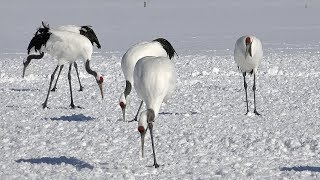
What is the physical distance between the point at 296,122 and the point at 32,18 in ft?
150

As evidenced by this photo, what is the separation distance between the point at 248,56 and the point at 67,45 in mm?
3748

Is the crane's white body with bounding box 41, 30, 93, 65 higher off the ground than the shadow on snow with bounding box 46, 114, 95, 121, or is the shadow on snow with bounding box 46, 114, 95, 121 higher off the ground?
the crane's white body with bounding box 41, 30, 93, 65

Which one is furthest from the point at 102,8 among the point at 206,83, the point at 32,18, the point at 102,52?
the point at 206,83

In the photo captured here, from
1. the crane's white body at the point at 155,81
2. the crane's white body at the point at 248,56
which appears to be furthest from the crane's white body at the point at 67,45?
the crane's white body at the point at 155,81

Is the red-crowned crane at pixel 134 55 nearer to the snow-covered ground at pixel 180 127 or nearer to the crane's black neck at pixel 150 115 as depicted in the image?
the snow-covered ground at pixel 180 127

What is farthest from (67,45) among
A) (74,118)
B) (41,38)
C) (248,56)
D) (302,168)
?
(302,168)

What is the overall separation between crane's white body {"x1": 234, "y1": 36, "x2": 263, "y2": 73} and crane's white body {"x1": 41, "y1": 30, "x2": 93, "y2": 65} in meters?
3.19

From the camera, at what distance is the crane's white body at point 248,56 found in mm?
12195

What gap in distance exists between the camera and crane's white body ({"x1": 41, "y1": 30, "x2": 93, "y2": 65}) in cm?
1298

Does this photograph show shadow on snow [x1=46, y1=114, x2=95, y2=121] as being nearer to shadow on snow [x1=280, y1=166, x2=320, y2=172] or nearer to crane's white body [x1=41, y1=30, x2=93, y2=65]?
crane's white body [x1=41, y1=30, x2=93, y2=65]

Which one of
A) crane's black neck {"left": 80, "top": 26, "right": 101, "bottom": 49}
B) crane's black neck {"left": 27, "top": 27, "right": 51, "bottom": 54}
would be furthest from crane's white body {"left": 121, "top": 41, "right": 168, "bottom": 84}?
crane's black neck {"left": 80, "top": 26, "right": 101, "bottom": 49}

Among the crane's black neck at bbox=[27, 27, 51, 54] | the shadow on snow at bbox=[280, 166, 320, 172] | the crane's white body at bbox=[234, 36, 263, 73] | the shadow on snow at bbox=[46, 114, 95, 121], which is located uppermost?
the crane's black neck at bbox=[27, 27, 51, 54]

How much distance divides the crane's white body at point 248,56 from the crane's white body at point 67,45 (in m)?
3.19

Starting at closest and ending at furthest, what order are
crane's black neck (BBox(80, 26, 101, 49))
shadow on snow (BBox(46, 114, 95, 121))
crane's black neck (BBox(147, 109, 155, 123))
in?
1. crane's black neck (BBox(147, 109, 155, 123))
2. shadow on snow (BBox(46, 114, 95, 121))
3. crane's black neck (BBox(80, 26, 101, 49))
